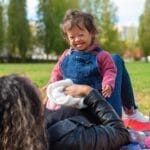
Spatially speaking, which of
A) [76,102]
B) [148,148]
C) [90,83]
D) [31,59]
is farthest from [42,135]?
[31,59]

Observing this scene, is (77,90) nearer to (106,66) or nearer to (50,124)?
(50,124)

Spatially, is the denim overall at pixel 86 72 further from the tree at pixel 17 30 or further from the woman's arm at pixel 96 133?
the tree at pixel 17 30

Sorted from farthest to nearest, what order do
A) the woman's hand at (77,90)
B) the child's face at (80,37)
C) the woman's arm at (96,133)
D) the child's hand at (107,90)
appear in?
1. the child's face at (80,37)
2. the child's hand at (107,90)
3. the woman's hand at (77,90)
4. the woman's arm at (96,133)

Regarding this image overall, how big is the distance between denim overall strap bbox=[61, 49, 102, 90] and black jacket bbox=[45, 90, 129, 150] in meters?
1.25

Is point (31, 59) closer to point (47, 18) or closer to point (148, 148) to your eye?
point (47, 18)

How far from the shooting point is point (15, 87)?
8.41 feet

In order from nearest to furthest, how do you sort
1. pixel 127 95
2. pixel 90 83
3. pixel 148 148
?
pixel 148 148
pixel 90 83
pixel 127 95

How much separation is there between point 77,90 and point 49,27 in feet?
187

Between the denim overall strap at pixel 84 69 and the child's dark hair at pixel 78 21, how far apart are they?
0.75ft

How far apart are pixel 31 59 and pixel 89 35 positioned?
53.4 m

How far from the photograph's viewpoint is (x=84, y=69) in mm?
4395

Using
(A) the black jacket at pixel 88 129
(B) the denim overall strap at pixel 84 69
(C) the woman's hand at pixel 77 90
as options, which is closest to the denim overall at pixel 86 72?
(B) the denim overall strap at pixel 84 69

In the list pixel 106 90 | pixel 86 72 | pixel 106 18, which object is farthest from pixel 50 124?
pixel 106 18

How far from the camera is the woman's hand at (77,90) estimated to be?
319cm
